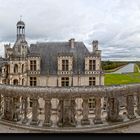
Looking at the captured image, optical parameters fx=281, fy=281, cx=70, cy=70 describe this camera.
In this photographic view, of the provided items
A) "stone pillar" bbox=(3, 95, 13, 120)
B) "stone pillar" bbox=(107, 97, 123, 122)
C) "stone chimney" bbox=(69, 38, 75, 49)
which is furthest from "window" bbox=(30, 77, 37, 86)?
"stone pillar" bbox=(107, 97, 123, 122)

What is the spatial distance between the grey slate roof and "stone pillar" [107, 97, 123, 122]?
37.8ft

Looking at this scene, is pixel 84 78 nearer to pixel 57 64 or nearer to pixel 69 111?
pixel 57 64

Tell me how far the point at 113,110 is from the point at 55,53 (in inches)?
556

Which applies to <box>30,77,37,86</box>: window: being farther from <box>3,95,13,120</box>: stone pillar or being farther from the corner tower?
<box>3,95,13,120</box>: stone pillar

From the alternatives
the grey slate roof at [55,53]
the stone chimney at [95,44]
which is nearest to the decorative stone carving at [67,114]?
the grey slate roof at [55,53]

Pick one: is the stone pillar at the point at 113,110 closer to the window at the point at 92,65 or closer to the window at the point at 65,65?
the window at the point at 92,65

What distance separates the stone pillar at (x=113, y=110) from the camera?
61.1 feet

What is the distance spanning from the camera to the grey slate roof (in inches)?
1214

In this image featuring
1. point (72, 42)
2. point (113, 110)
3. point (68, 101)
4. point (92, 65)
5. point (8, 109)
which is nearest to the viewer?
point (113, 110)

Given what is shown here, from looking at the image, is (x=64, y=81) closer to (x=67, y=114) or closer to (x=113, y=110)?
(x=67, y=114)

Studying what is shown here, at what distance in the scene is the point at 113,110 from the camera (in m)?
19.0

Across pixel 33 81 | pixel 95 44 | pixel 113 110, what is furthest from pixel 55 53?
pixel 113 110

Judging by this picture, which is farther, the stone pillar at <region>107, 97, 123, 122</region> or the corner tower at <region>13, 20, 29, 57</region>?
the corner tower at <region>13, 20, 29, 57</region>

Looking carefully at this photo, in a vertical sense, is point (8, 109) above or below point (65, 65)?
below
